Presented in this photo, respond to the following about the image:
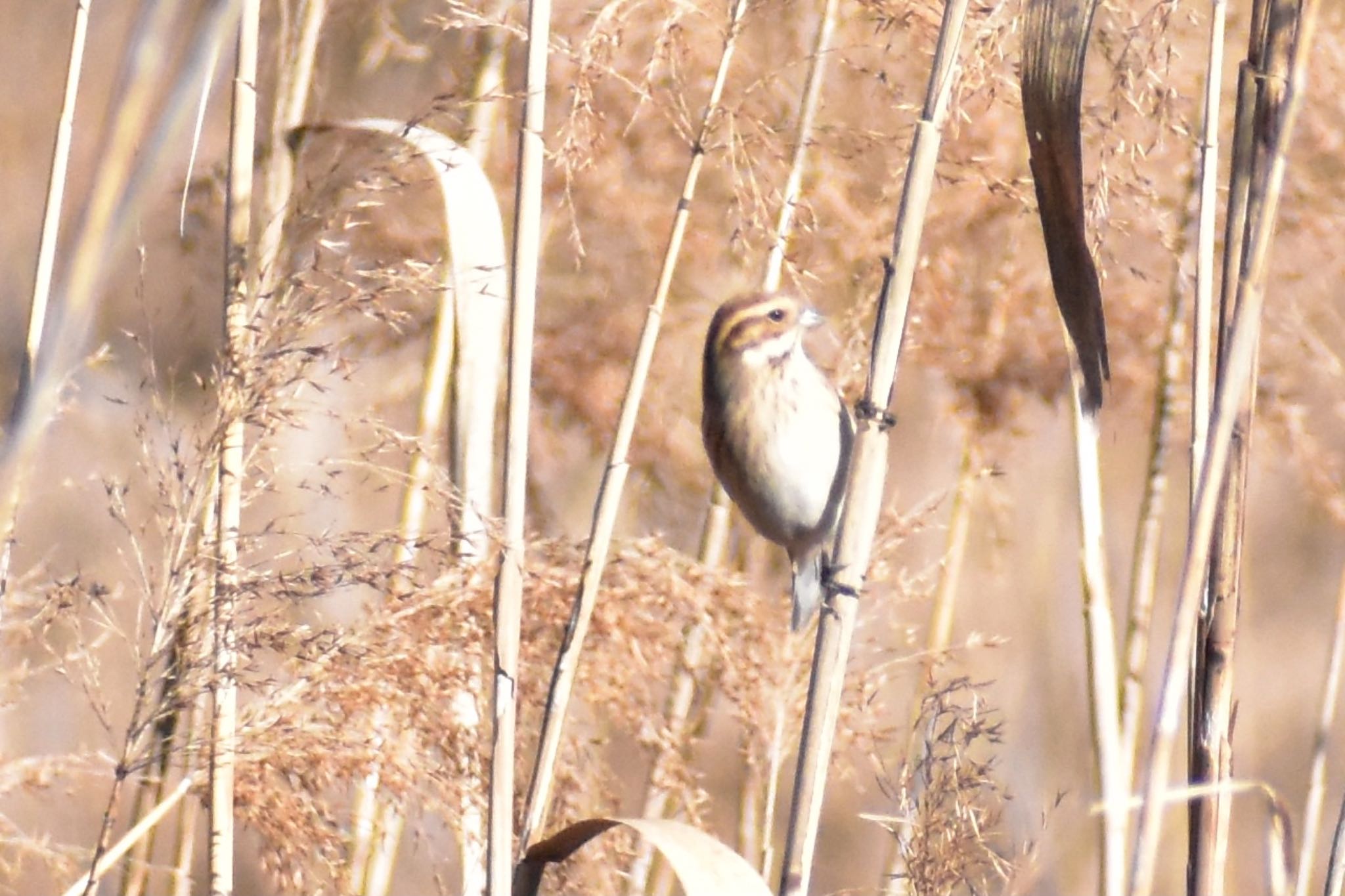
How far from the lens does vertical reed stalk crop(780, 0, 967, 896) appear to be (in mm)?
1142

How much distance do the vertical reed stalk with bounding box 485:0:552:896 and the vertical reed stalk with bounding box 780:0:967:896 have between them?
26cm

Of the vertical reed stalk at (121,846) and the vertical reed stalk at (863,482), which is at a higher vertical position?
the vertical reed stalk at (863,482)

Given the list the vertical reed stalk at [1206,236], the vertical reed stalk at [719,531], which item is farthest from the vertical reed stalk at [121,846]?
the vertical reed stalk at [1206,236]

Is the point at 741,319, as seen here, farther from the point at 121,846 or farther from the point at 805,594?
the point at 121,846

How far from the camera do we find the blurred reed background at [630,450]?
143 cm

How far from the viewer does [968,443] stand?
2590mm

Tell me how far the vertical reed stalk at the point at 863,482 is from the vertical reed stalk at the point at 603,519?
308 millimetres

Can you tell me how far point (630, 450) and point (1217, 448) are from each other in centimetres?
210

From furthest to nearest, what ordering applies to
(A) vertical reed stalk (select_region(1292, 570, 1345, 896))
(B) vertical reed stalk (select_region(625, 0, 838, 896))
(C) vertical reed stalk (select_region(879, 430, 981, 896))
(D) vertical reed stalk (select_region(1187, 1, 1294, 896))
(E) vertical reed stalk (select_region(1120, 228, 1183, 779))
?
1. (C) vertical reed stalk (select_region(879, 430, 981, 896))
2. (E) vertical reed stalk (select_region(1120, 228, 1183, 779))
3. (B) vertical reed stalk (select_region(625, 0, 838, 896))
4. (A) vertical reed stalk (select_region(1292, 570, 1345, 896))
5. (D) vertical reed stalk (select_region(1187, 1, 1294, 896))

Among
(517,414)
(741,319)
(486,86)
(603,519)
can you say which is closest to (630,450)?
(741,319)

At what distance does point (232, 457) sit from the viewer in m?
1.43

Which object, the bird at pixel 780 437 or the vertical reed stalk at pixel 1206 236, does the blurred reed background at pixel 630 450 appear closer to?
Result: the bird at pixel 780 437

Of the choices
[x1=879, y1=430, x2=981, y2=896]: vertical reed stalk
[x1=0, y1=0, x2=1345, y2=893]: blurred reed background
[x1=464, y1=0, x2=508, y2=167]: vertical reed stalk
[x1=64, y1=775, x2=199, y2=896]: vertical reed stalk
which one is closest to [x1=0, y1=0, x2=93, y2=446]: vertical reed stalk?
[x1=0, y1=0, x2=1345, y2=893]: blurred reed background

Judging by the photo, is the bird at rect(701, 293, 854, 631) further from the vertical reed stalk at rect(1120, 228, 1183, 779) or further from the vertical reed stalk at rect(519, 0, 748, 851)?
the vertical reed stalk at rect(519, 0, 748, 851)
